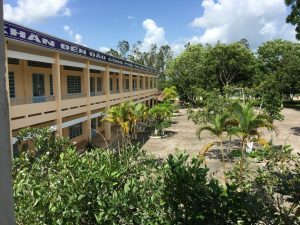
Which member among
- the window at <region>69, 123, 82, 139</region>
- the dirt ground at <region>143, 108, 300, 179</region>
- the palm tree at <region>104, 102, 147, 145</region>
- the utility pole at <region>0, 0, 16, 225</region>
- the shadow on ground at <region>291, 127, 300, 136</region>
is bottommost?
the dirt ground at <region>143, 108, 300, 179</region>

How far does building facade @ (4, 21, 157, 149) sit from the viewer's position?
523 inches

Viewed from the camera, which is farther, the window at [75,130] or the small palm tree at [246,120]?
the window at [75,130]

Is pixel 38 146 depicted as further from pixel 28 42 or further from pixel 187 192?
pixel 28 42

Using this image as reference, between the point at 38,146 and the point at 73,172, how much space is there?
270 centimetres

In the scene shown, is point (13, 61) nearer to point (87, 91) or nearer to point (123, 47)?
point (87, 91)

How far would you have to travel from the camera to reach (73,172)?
4.74m

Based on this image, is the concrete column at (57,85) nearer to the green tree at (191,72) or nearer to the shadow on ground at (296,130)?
the shadow on ground at (296,130)

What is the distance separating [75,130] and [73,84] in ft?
10.8

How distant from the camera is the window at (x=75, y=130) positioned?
22.9m

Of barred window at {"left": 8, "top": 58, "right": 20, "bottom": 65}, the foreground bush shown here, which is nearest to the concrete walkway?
barred window at {"left": 8, "top": 58, "right": 20, "bottom": 65}

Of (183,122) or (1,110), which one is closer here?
(1,110)

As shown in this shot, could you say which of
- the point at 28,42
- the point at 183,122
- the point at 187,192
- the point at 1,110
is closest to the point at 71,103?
the point at 28,42

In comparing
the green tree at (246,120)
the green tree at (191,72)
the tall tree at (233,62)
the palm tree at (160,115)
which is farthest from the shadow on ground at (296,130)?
the green tree at (191,72)

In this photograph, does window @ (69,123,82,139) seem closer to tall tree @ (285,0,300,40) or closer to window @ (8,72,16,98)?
window @ (8,72,16,98)
